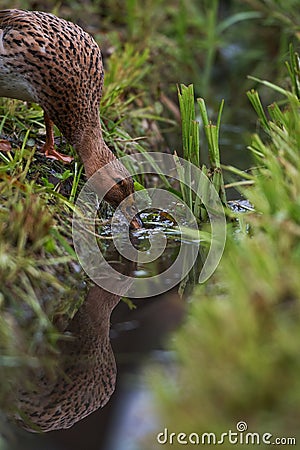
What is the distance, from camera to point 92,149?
4758 mm

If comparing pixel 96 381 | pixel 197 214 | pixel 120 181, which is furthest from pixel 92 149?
pixel 96 381

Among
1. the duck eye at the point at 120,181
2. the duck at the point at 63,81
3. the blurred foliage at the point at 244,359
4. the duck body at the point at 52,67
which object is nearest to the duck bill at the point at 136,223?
the duck at the point at 63,81

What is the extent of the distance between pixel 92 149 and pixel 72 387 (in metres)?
1.76

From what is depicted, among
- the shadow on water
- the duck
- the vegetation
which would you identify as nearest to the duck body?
the duck

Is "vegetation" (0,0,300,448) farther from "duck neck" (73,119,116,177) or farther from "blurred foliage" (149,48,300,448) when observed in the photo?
"duck neck" (73,119,116,177)

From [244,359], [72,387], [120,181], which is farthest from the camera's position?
[120,181]

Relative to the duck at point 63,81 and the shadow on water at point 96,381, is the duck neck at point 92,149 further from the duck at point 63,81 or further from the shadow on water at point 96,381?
the shadow on water at point 96,381

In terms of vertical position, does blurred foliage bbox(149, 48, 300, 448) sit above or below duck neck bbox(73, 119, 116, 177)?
above

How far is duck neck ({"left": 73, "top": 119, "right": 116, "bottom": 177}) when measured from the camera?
4.75 metres

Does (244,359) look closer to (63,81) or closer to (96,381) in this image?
(96,381)

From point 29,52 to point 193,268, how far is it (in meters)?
1.48

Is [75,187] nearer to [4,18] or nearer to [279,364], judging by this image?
[4,18]

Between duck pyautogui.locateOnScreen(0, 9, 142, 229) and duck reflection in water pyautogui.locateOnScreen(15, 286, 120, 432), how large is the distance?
126cm

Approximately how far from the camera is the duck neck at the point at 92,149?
15.6 ft
